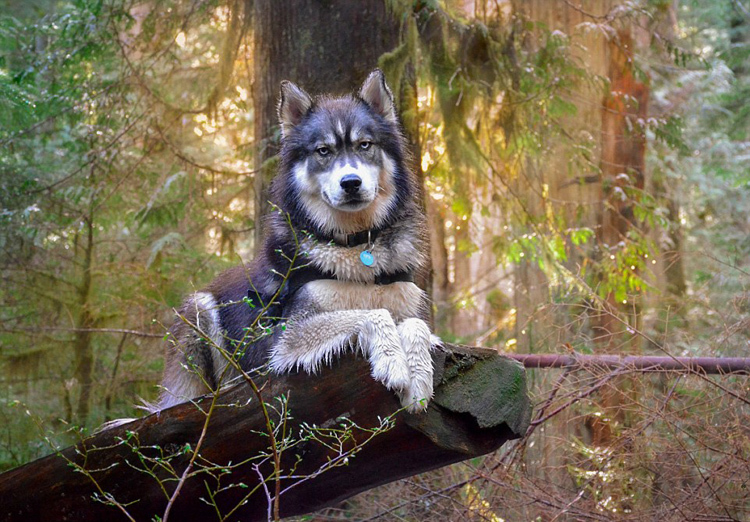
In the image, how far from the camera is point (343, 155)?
14.8 feet

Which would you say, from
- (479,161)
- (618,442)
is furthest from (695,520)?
(479,161)

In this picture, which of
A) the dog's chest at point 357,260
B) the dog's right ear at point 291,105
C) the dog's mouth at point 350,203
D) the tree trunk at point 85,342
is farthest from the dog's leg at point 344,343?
the tree trunk at point 85,342

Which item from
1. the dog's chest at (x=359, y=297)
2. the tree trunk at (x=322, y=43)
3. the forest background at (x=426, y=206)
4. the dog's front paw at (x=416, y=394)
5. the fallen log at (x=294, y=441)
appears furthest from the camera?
the tree trunk at (x=322, y=43)

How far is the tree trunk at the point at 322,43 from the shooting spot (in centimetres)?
623

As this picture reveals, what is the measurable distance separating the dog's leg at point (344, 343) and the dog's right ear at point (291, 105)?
1473 mm

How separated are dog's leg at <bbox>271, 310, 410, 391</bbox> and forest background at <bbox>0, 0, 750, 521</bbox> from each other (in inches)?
71.7

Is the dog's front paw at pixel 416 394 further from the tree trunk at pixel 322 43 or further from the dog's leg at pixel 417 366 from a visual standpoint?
the tree trunk at pixel 322 43

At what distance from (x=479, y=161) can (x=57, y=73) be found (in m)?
5.16

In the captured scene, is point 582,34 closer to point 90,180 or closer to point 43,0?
point 90,180

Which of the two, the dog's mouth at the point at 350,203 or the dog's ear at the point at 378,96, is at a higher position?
the dog's ear at the point at 378,96

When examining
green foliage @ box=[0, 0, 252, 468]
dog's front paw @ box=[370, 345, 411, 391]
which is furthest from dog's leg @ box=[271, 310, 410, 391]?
green foliage @ box=[0, 0, 252, 468]

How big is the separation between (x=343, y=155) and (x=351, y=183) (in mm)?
307

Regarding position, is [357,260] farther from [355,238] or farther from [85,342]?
[85,342]

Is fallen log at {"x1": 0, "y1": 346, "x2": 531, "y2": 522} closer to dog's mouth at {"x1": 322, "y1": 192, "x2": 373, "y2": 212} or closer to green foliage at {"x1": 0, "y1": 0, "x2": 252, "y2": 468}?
dog's mouth at {"x1": 322, "y1": 192, "x2": 373, "y2": 212}
